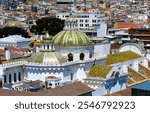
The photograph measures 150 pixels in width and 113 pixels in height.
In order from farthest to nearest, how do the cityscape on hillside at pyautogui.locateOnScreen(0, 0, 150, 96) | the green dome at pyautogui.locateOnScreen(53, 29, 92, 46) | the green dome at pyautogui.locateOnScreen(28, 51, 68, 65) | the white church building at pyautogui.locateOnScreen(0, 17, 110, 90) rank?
the green dome at pyautogui.locateOnScreen(53, 29, 92, 46)
the green dome at pyautogui.locateOnScreen(28, 51, 68, 65)
the white church building at pyautogui.locateOnScreen(0, 17, 110, 90)
the cityscape on hillside at pyautogui.locateOnScreen(0, 0, 150, 96)

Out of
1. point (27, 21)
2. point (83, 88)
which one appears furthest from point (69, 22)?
point (27, 21)

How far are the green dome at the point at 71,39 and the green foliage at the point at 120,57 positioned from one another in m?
2.96

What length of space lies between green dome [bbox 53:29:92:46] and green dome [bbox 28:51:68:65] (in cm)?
200

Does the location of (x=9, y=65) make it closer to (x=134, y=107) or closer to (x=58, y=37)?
(x=58, y=37)

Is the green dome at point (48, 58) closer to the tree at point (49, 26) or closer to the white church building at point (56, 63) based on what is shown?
the white church building at point (56, 63)

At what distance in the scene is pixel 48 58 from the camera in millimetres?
29312

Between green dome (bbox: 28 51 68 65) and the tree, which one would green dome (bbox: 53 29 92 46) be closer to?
green dome (bbox: 28 51 68 65)

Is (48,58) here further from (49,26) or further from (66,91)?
(49,26)

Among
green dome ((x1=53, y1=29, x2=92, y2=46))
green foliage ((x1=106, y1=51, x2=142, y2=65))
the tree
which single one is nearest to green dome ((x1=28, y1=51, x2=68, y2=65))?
green dome ((x1=53, y1=29, x2=92, y2=46))

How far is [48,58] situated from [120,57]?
25.5ft

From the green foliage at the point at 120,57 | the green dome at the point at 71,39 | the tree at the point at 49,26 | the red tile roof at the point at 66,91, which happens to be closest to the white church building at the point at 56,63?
the green dome at the point at 71,39

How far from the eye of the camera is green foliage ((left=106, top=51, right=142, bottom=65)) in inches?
1346

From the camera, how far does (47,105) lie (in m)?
11.7

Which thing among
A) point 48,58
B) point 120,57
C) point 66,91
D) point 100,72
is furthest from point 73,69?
point 66,91
